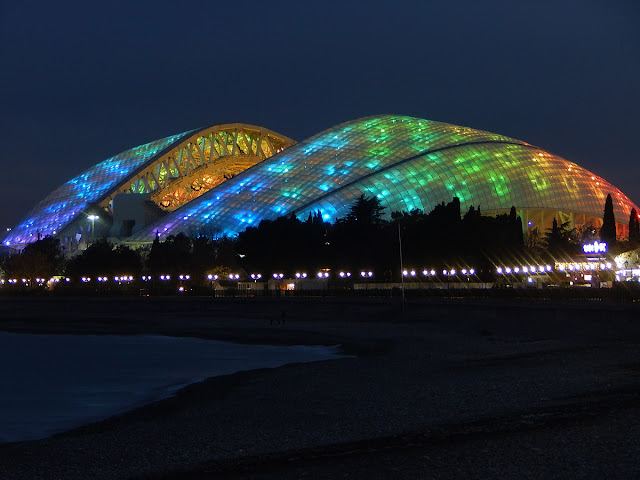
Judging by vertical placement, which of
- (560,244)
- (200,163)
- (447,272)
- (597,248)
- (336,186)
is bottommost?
(447,272)

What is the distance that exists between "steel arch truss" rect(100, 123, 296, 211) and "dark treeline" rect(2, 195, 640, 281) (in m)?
24.5

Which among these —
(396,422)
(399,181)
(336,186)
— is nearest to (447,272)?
(399,181)

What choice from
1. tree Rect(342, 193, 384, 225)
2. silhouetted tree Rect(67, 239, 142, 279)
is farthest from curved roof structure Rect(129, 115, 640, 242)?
silhouetted tree Rect(67, 239, 142, 279)

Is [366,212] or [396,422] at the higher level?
[366,212]

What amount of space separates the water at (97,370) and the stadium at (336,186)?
50.4 meters

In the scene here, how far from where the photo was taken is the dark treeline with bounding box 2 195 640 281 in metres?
71.7

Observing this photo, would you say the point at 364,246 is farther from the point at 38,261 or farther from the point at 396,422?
the point at 396,422

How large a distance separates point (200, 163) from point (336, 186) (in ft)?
119

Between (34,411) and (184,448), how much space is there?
6.81m

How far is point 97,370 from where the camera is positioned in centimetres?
2703

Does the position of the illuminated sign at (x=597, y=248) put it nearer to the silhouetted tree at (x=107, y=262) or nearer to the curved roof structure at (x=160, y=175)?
the silhouetted tree at (x=107, y=262)

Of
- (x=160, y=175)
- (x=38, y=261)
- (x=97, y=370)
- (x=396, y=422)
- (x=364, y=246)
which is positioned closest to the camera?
(x=396, y=422)

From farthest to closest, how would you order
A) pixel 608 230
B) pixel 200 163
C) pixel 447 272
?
pixel 200 163 → pixel 608 230 → pixel 447 272

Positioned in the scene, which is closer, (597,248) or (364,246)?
(597,248)
